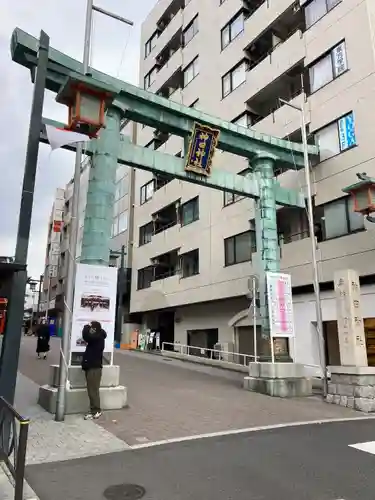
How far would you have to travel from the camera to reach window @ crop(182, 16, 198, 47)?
91.6 ft

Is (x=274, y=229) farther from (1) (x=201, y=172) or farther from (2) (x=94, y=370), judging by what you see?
(2) (x=94, y=370)

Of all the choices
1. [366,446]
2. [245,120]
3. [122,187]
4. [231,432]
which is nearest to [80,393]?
[231,432]

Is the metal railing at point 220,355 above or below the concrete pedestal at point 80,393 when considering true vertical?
above

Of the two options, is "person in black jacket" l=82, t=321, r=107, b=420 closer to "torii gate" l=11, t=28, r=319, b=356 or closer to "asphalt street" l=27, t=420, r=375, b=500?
"torii gate" l=11, t=28, r=319, b=356

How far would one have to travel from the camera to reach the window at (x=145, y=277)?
30.1 m

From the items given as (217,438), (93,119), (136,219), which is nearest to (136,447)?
(217,438)

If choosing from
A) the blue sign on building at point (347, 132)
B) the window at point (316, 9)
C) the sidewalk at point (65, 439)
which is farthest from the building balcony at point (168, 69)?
the sidewalk at point (65, 439)

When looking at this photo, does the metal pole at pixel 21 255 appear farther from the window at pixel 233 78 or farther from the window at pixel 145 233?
the window at pixel 145 233

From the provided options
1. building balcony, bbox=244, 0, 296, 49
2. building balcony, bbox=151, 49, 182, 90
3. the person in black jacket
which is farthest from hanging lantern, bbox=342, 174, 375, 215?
building balcony, bbox=151, 49, 182, 90

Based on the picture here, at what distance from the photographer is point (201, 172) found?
12.3 meters

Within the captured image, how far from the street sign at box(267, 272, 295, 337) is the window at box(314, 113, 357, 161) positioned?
6.59 m

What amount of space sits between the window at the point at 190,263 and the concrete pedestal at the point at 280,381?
12.6m

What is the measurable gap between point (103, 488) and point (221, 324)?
1880 centimetres

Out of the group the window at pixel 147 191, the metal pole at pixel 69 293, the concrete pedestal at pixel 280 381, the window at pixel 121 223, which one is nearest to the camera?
the metal pole at pixel 69 293
